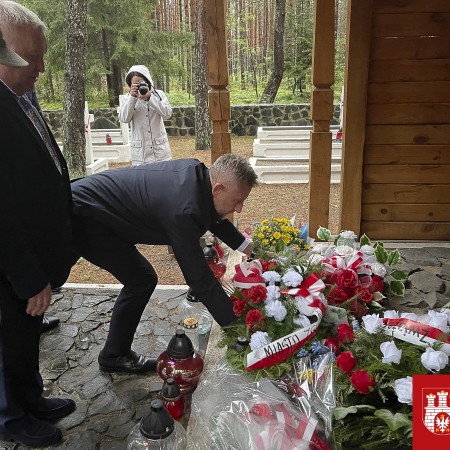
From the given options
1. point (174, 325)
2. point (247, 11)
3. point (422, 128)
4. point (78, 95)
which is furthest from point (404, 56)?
point (247, 11)

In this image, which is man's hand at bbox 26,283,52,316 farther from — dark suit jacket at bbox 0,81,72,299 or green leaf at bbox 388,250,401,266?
green leaf at bbox 388,250,401,266

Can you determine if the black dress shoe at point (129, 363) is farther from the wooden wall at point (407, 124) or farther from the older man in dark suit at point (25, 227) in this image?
the wooden wall at point (407, 124)

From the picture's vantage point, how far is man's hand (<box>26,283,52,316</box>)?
198 cm

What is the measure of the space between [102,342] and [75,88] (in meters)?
5.45

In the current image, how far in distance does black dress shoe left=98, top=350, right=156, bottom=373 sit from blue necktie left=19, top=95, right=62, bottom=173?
1219mm

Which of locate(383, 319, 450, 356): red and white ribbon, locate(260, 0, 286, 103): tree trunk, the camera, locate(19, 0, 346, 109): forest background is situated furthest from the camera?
locate(260, 0, 286, 103): tree trunk

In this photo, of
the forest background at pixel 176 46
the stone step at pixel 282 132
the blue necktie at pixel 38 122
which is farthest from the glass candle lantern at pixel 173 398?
the forest background at pixel 176 46

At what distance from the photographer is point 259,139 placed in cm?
980

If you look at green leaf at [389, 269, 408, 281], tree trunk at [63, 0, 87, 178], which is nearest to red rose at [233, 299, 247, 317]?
green leaf at [389, 269, 408, 281]

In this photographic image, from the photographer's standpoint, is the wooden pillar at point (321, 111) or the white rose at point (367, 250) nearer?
the white rose at point (367, 250)

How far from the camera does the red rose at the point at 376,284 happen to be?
2.82m

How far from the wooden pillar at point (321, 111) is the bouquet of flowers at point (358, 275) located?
0.92 m

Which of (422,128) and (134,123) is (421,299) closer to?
(422,128)

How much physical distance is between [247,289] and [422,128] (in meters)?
2.39
